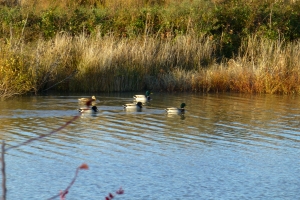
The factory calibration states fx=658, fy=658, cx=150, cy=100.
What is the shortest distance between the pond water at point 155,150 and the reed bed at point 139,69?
2005 millimetres

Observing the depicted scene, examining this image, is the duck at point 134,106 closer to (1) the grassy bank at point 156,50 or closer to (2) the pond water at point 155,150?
(2) the pond water at point 155,150

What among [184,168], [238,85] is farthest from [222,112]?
[184,168]

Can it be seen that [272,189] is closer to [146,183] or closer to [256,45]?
[146,183]

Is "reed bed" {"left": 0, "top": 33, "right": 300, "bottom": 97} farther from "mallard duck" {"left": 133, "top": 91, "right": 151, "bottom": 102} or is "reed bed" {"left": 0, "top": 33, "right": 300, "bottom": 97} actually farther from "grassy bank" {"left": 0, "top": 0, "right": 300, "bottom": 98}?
"mallard duck" {"left": 133, "top": 91, "right": 151, "bottom": 102}

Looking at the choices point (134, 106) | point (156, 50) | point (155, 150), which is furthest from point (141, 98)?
point (155, 150)

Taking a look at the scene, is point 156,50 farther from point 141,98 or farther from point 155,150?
point 155,150

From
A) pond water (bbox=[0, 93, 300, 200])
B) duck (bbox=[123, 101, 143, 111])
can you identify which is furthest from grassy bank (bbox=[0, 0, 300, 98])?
duck (bbox=[123, 101, 143, 111])

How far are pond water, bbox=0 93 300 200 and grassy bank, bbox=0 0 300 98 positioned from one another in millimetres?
2074

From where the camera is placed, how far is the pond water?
27.5ft

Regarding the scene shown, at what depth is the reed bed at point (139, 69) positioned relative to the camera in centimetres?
1873

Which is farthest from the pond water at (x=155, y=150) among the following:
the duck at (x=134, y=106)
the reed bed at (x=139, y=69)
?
the reed bed at (x=139, y=69)

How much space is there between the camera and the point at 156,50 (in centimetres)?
2066

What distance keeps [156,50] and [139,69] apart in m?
1.40

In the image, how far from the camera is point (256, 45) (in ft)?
71.6
